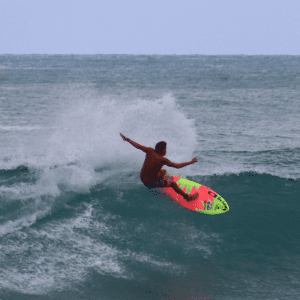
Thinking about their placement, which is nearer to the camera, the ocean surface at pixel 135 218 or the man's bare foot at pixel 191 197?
the ocean surface at pixel 135 218

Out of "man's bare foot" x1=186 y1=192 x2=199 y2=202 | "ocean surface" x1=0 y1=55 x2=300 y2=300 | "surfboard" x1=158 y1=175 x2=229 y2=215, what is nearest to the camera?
"ocean surface" x1=0 y1=55 x2=300 y2=300

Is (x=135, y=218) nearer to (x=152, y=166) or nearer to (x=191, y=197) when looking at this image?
(x=191, y=197)

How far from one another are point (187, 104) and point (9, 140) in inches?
619

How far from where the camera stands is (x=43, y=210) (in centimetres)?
934

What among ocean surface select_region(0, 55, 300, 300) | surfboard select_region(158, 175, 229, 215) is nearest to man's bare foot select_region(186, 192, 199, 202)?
surfboard select_region(158, 175, 229, 215)

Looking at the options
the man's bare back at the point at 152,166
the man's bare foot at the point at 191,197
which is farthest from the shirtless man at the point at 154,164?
the man's bare foot at the point at 191,197

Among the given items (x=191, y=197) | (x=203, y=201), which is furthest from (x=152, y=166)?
(x=203, y=201)

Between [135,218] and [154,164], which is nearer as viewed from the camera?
[154,164]

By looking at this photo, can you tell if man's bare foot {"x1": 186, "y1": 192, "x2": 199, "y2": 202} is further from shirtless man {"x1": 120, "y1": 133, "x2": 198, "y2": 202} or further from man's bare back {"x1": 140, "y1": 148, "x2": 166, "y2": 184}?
man's bare back {"x1": 140, "y1": 148, "x2": 166, "y2": 184}

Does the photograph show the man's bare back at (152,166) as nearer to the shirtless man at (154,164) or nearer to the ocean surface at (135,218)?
the shirtless man at (154,164)

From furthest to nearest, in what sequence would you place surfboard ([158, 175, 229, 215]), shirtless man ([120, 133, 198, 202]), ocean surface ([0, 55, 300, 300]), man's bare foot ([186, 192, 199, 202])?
surfboard ([158, 175, 229, 215]) → man's bare foot ([186, 192, 199, 202]) → shirtless man ([120, 133, 198, 202]) → ocean surface ([0, 55, 300, 300])

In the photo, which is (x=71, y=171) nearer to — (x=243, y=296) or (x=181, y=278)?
(x=181, y=278)

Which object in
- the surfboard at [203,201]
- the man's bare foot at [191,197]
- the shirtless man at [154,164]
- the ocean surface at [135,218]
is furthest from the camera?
the surfboard at [203,201]

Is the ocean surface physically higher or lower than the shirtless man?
lower
